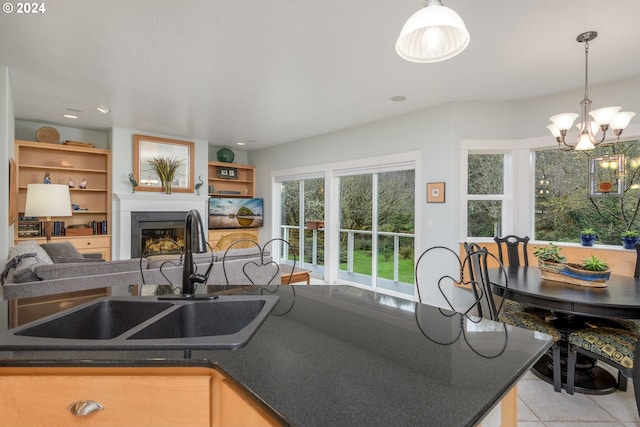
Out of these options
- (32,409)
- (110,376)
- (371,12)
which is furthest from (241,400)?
(371,12)

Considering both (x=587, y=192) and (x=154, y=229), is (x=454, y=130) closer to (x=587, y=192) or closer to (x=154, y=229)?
(x=587, y=192)

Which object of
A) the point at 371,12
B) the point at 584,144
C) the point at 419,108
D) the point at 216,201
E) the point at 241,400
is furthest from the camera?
the point at 216,201

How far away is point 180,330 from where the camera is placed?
1.23m

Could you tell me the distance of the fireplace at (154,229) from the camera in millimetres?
5363

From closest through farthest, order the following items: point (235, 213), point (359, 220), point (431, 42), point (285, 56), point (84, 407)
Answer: point (84, 407) → point (431, 42) → point (285, 56) → point (359, 220) → point (235, 213)

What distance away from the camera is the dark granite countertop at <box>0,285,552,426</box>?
2.04 feet

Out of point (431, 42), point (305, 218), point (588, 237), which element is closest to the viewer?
point (431, 42)

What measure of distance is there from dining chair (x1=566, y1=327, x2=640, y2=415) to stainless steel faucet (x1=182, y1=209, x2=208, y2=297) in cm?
229

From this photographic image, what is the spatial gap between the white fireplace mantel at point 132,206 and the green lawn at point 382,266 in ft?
10.1

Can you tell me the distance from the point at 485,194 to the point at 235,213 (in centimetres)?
458

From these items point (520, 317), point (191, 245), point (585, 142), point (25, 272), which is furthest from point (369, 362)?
point (585, 142)

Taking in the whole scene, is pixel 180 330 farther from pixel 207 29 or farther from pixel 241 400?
pixel 207 29

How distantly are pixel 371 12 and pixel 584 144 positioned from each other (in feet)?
6.45

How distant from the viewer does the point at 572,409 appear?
2.07 m
